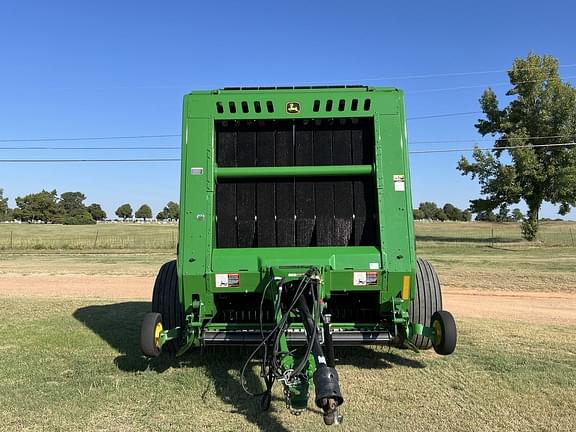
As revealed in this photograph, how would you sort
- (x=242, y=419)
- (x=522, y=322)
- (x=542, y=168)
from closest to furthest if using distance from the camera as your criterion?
(x=242, y=419) < (x=522, y=322) < (x=542, y=168)

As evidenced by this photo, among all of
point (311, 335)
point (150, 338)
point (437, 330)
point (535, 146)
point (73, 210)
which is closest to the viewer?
point (311, 335)

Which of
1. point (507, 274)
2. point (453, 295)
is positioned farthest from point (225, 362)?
point (507, 274)

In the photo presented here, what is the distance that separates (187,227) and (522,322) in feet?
19.1

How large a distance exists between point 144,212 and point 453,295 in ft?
517

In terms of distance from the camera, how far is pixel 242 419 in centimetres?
405

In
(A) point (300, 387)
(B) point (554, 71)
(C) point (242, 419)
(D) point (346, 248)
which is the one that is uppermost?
(B) point (554, 71)

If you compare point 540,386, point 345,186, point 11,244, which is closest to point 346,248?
point 345,186

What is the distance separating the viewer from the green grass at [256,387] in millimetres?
4027

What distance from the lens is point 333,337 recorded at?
Answer: 4.83m

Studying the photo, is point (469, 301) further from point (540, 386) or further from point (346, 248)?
point (346, 248)

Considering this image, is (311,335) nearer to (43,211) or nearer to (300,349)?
(300,349)

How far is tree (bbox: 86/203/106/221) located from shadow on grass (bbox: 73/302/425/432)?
441 ft

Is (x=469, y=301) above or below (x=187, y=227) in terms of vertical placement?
below

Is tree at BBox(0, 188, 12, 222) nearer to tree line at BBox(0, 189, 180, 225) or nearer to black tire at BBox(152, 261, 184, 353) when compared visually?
tree line at BBox(0, 189, 180, 225)
